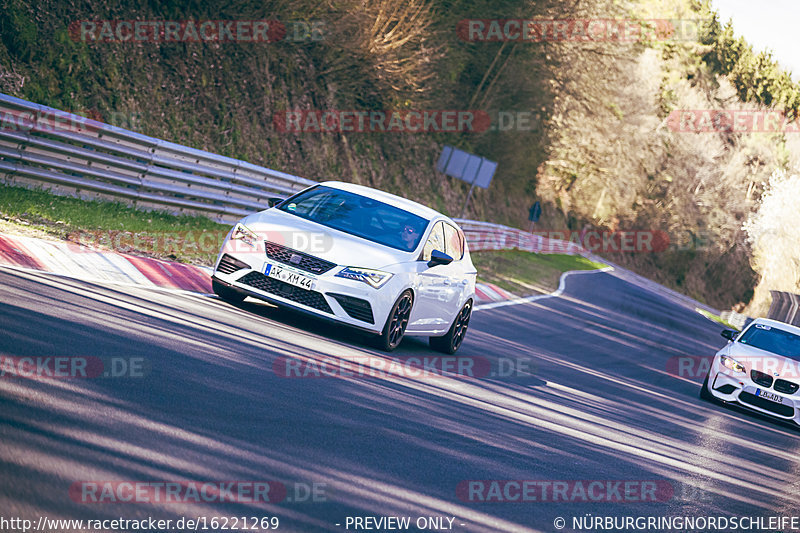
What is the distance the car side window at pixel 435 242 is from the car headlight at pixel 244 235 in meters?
2.07

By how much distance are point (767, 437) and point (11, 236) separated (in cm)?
977

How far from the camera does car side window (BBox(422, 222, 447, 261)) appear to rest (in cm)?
1128

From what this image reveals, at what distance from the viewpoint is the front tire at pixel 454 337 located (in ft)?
40.6

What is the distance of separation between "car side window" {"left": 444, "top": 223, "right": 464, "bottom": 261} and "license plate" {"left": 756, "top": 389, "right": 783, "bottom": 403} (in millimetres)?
5219

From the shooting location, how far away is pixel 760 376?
47.0ft

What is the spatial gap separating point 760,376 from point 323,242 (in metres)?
7.70

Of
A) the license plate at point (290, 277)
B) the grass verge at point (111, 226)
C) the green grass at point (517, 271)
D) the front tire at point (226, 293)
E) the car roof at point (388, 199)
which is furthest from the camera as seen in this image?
the green grass at point (517, 271)

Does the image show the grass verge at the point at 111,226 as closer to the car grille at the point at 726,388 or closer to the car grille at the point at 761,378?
the car grille at the point at 726,388

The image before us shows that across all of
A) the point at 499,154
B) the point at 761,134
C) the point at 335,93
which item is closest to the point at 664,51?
the point at 761,134

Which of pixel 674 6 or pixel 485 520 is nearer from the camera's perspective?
pixel 485 520

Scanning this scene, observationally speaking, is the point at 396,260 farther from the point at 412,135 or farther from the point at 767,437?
the point at 412,135

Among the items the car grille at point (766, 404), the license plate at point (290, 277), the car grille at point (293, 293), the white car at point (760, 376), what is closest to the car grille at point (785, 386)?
the white car at point (760, 376)

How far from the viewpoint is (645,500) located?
22.8 ft

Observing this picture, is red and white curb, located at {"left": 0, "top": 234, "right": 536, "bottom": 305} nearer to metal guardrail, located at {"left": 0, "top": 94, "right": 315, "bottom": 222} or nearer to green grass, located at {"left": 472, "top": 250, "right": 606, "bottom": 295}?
metal guardrail, located at {"left": 0, "top": 94, "right": 315, "bottom": 222}
